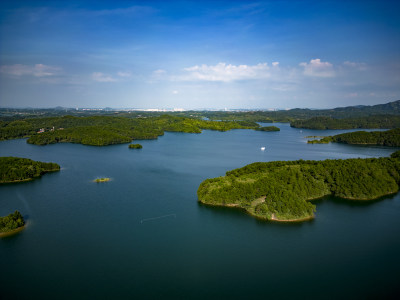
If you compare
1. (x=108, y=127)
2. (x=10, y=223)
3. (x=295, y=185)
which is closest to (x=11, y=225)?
(x=10, y=223)

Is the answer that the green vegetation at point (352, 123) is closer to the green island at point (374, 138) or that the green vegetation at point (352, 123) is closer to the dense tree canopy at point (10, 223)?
the green island at point (374, 138)

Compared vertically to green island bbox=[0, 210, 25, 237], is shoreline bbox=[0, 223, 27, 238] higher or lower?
lower

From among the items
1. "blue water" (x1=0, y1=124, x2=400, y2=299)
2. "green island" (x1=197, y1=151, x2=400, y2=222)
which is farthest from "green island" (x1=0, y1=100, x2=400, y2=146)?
"green island" (x1=197, y1=151, x2=400, y2=222)

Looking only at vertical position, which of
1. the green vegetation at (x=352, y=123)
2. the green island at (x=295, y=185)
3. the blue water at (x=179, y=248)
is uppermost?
the green vegetation at (x=352, y=123)

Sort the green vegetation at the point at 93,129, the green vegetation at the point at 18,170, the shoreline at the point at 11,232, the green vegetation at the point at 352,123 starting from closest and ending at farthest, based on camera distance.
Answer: the shoreline at the point at 11,232 → the green vegetation at the point at 18,170 → the green vegetation at the point at 93,129 → the green vegetation at the point at 352,123

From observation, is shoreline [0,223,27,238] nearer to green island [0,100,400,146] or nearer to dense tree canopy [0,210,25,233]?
dense tree canopy [0,210,25,233]

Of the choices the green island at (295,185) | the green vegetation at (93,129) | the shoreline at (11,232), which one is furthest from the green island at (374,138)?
the shoreline at (11,232)

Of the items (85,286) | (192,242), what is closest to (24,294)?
(85,286)
